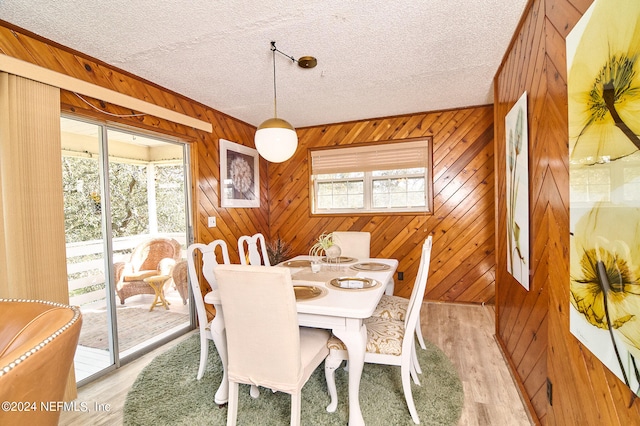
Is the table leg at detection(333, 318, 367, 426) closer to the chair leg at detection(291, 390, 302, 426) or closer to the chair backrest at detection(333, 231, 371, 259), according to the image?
the chair leg at detection(291, 390, 302, 426)

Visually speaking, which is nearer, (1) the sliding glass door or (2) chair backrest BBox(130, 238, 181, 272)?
(1) the sliding glass door

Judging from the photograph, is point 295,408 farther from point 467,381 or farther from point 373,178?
point 373,178

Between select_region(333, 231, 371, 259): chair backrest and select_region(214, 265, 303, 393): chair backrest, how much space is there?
173cm

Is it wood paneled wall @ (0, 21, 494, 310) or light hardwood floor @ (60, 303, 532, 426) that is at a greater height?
wood paneled wall @ (0, 21, 494, 310)

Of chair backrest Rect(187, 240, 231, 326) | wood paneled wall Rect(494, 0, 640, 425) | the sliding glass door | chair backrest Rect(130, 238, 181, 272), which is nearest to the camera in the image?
wood paneled wall Rect(494, 0, 640, 425)

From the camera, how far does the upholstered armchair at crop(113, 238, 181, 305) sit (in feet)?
8.93

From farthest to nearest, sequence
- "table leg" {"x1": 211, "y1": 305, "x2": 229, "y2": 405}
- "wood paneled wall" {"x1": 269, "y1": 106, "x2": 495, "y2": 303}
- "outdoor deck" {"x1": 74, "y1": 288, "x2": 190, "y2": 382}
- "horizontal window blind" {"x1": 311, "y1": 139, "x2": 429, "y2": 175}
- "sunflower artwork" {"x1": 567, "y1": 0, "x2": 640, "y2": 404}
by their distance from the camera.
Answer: "horizontal window blind" {"x1": 311, "y1": 139, "x2": 429, "y2": 175} → "wood paneled wall" {"x1": 269, "y1": 106, "x2": 495, "y2": 303} → "outdoor deck" {"x1": 74, "y1": 288, "x2": 190, "y2": 382} → "table leg" {"x1": 211, "y1": 305, "x2": 229, "y2": 405} → "sunflower artwork" {"x1": 567, "y1": 0, "x2": 640, "y2": 404}

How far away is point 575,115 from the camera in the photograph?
44.4 inches

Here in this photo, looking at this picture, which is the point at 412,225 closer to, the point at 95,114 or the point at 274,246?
the point at 274,246

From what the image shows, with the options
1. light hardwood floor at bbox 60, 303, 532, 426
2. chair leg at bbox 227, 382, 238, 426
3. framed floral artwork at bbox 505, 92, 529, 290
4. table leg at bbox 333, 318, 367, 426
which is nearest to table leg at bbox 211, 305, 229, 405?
chair leg at bbox 227, 382, 238, 426

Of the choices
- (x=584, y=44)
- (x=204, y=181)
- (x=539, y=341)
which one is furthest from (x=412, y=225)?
(x=584, y=44)

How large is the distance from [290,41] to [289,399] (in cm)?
247

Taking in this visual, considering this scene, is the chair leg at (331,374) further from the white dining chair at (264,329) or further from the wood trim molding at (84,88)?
the wood trim molding at (84,88)

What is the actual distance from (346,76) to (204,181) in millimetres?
1936
